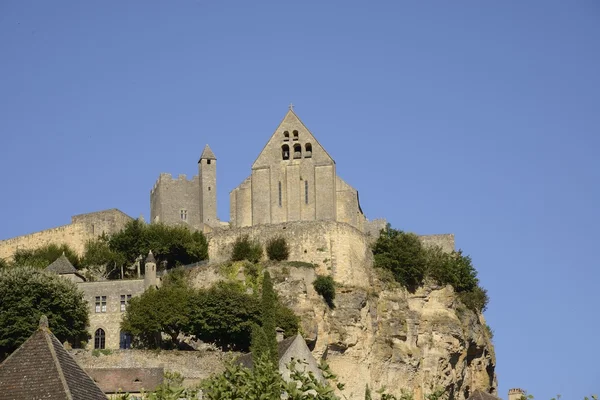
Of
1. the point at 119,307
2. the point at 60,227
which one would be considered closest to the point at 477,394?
the point at 119,307

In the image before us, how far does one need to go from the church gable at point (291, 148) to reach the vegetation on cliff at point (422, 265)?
20.3 ft

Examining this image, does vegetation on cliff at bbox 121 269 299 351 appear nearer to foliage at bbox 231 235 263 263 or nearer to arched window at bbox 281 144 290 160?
foliage at bbox 231 235 263 263

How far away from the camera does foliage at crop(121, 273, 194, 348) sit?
62375 millimetres

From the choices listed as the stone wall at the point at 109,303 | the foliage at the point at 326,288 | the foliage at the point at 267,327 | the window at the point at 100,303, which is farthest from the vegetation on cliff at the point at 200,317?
the foliage at the point at 326,288

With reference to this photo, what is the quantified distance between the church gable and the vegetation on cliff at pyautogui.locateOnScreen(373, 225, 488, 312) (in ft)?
20.3

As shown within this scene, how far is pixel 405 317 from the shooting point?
70.6m

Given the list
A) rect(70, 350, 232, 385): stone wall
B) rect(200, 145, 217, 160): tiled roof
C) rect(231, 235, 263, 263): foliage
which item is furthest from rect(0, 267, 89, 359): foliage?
rect(200, 145, 217, 160): tiled roof

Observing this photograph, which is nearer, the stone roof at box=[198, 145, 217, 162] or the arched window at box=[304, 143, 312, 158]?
the arched window at box=[304, 143, 312, 158]

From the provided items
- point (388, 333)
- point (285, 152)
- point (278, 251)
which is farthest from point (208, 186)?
point (388, 333)

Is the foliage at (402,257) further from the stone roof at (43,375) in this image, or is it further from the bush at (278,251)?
the stone roof at (43,375)

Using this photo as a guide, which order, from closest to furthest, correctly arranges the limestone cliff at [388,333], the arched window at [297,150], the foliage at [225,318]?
1. the foliage at [225,318]
2. the limestone cliff at [388,333]
3. the arched window at [297,150]

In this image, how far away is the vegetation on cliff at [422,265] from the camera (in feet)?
236

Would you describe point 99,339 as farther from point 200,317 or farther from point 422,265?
point 422,265

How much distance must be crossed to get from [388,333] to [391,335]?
190mm
